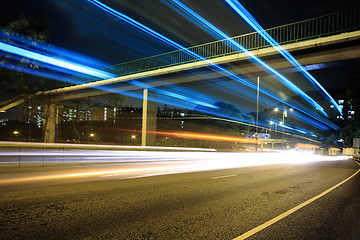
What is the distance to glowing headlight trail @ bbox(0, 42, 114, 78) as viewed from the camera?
24.8 metres

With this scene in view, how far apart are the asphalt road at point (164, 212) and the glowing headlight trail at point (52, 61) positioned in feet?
69.9

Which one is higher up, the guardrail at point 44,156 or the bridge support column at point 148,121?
the bridge support column at point 148,121

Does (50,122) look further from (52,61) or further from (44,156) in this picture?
(44,156)

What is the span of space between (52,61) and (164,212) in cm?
2953

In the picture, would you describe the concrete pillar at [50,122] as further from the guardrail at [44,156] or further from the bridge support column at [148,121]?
the guardrail at [44,156]

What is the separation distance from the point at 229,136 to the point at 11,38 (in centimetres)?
5500

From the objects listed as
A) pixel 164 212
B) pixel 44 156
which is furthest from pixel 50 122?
pixel 164 212

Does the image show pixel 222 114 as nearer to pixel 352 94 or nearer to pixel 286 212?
pixel 352 94

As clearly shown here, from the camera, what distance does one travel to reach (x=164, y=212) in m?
5.78

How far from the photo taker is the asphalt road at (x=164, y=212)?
14.8 feet

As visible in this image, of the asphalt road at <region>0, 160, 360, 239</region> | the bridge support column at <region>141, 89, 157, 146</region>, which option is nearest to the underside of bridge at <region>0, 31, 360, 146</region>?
Answer: the bridge support column at <region>141, 89, 157, 146</region>

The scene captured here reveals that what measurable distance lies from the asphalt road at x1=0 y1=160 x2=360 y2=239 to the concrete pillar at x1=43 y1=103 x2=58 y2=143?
117 ft

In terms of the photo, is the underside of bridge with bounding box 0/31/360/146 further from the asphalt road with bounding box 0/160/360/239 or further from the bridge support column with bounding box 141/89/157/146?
the asphalt road with bounding box 0/160/360/239

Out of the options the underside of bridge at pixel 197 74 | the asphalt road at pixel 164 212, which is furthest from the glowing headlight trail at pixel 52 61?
the asphalt road at pixel 164 212
